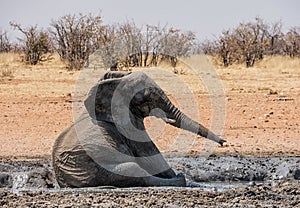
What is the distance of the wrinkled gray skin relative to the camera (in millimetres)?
6191

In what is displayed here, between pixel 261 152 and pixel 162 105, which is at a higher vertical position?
pixel 162 105

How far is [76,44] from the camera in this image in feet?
87.6

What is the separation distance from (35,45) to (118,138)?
79.6ft

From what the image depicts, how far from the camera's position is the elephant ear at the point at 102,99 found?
6453mm

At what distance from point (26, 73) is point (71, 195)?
1724 centimetres

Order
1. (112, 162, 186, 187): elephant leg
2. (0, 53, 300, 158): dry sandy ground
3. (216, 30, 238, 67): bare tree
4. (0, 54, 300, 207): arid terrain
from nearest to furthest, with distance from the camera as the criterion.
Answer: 1. (0, 54, 300, 207): arid terrain
2. (112, 162, 186, 187): elephant leg
3. (0, 53, 300, 158): dry sandy ground
4. (216, 30, 238, 67): bare tree

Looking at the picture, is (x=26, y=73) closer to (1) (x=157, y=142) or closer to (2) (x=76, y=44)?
(2) (x=76, y=44)

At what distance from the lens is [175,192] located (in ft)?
18.7

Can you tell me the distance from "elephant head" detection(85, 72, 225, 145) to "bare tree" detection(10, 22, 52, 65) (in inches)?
896

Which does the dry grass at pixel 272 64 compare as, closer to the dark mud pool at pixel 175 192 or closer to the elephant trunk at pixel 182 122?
the dark mud pool at pixel 175 192

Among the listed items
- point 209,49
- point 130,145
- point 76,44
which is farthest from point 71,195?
point 209,49

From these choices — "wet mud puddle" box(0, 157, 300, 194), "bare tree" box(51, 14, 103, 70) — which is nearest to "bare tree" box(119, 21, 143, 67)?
"bare tree" box(51, 14, 103, 70)

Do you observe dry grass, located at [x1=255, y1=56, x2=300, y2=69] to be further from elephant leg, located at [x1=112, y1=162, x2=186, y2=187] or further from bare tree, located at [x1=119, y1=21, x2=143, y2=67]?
elephant leg, located at [x1=112, y1=162, x2=186, y2=187]

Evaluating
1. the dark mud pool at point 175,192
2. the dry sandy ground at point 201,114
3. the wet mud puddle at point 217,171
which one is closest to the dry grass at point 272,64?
the dry sandy ground at point 201,114
